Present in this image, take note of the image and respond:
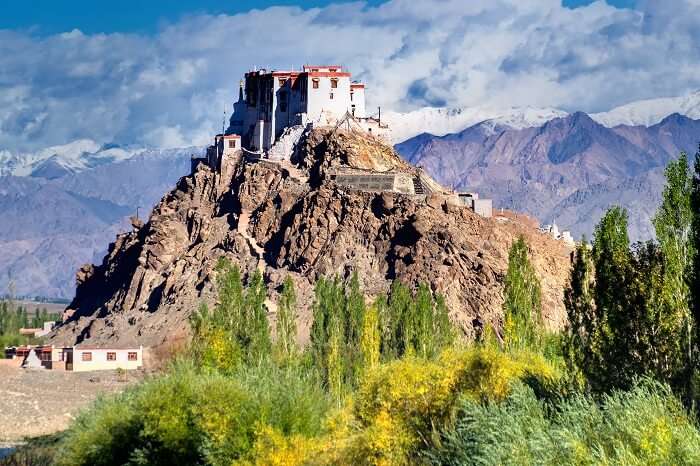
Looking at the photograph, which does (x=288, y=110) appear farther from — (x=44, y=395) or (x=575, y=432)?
(x=575, y=432)

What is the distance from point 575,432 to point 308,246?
8035cm

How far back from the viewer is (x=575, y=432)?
3753 cm

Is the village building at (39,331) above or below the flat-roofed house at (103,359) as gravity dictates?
above

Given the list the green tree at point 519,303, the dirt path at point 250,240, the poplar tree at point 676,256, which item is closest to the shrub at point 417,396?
the poplar tree at point 676,256

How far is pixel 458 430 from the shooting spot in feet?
145

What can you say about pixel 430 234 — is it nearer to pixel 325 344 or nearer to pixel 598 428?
pixel 325 344

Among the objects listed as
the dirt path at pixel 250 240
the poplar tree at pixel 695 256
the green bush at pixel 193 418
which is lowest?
the green bush at pixel 193 418

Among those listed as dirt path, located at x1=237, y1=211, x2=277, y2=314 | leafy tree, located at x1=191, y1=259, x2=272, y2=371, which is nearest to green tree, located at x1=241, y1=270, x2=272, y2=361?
leafy tree, located at x1=191, y1=259, x2=272, y2=371

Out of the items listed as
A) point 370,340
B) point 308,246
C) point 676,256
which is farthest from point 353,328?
point 676,256

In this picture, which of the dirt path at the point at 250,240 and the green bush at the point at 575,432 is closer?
the green bush at the point at 575,432

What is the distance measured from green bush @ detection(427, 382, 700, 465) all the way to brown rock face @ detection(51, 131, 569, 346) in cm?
6327

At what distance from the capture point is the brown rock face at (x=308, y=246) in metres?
113

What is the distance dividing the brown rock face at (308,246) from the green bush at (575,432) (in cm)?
6327

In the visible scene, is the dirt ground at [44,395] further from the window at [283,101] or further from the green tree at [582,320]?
the green tree at [582,320]
